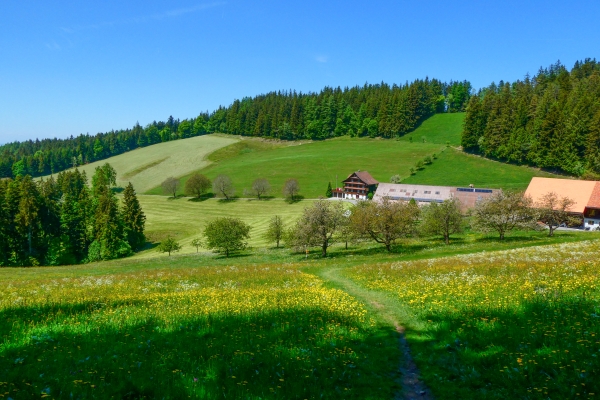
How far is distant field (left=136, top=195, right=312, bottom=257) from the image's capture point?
3433 inches

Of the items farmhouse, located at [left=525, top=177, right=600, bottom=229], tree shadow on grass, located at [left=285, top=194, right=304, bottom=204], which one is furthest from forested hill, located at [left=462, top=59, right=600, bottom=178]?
tree shadow on grass, located at [left=285, top=194, right=304, bottom=204]

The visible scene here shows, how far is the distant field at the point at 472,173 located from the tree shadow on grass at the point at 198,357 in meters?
Result: 104

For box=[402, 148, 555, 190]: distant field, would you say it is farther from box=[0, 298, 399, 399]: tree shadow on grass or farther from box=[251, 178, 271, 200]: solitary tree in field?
box=[0, 298, 399, 399]: tree shadow on grass

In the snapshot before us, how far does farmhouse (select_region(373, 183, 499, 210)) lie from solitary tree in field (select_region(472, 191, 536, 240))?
1743 inches

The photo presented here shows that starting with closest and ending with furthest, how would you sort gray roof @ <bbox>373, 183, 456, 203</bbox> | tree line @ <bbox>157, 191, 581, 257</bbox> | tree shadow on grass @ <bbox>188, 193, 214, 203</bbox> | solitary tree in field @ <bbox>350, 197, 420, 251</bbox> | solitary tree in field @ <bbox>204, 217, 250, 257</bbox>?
solitary tree in field @ <bbox>350, 197, 420, 251</bbox> → tree line @ <bbox>157, 191, 581, 257</bbox> → solitary tree in field @ <bbox>204, 217, 250, 257</bbox> → gray roof @ <bbox>373, 183, 456, 203</bbox> → tree shadow on grass @ <bbox>188, 193, 214, 203</bbox>

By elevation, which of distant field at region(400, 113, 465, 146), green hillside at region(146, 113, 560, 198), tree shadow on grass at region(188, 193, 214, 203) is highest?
distant field at region(400, 113, 465, 146)

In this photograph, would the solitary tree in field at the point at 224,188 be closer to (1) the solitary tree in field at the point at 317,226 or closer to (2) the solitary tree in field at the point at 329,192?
(2) the solitary tree in field at the point at 329,192

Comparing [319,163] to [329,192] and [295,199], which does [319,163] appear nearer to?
[329,192]

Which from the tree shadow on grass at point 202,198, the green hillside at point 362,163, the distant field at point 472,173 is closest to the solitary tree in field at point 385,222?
the distant field at point 472,173

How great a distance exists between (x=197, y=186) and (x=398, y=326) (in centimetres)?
12542

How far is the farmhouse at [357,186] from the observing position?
125000 mm

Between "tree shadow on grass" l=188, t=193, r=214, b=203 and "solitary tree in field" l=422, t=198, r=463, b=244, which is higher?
"tree shadow on grass" l=188, t=193, r=214, b=203

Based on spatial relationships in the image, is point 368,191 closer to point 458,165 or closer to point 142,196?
point 458,165

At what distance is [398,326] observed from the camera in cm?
1419
